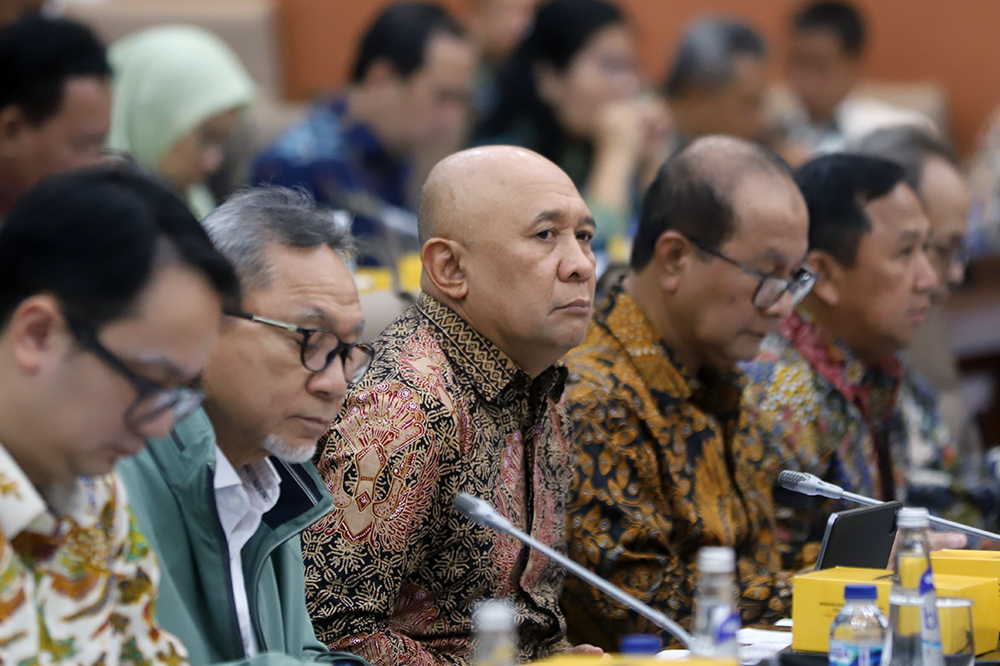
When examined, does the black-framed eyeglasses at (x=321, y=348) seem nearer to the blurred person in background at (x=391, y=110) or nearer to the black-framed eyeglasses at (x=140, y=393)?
the black-framed eyeglasses at (x=140, y=393)

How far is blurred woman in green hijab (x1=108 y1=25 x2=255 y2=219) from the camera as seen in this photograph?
389cm

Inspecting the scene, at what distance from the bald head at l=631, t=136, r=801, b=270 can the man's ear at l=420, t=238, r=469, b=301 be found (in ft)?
1.88

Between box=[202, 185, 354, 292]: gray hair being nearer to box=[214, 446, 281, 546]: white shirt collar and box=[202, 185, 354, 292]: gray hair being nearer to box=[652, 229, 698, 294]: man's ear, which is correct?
box=[214, 446, 281, 546]: white shirt collar

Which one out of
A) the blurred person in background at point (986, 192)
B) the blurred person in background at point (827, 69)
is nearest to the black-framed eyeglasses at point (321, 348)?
the blurred person in background at point (986, 192)

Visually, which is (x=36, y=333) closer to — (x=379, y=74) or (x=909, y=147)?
(x=909, y=147)

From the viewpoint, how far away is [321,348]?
1621mm

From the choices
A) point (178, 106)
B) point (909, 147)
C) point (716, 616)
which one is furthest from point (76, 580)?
point (178, 106)

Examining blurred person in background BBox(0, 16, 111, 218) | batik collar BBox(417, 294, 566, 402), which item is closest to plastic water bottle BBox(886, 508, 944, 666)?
batik collar BBox(417, 294, 566, 402)

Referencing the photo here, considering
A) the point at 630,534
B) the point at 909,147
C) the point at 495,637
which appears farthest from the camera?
the point at 909,147

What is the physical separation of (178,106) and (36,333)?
9.38 feet

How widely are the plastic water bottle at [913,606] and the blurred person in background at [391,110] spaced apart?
9.07 ft

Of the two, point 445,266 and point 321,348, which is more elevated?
point 445,266

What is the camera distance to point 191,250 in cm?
128

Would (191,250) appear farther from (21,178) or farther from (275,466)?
(21,178)
